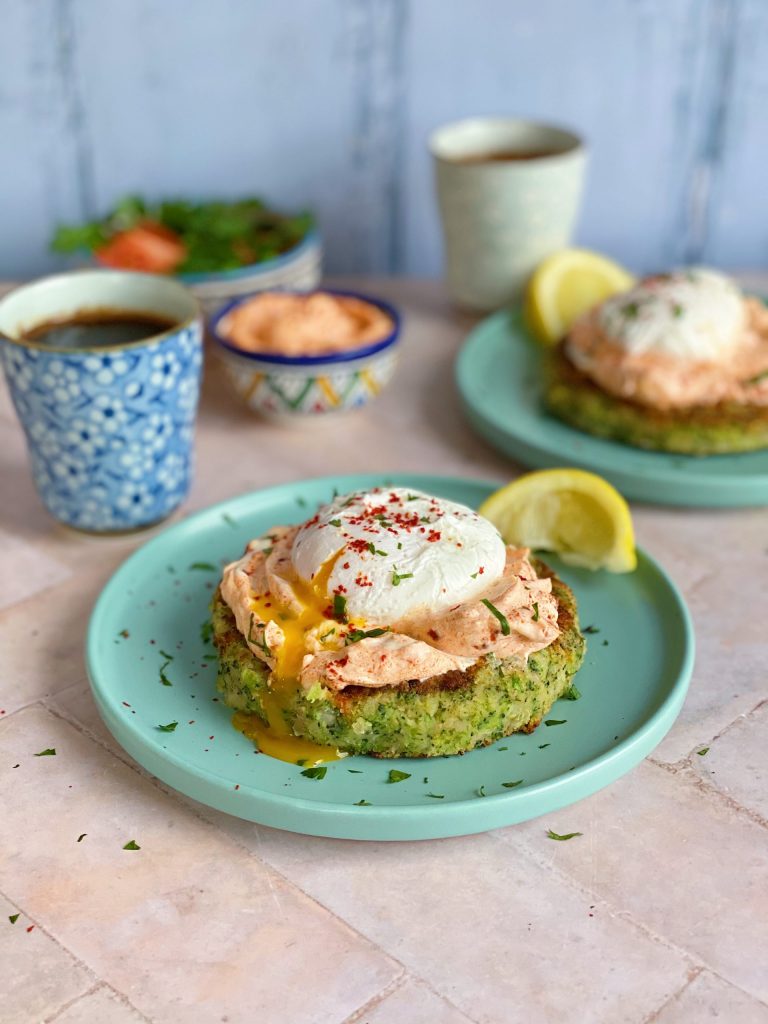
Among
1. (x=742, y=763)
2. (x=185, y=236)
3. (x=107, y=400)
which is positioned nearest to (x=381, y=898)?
(x=742, y=763)

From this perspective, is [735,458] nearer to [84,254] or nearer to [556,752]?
[556,752]

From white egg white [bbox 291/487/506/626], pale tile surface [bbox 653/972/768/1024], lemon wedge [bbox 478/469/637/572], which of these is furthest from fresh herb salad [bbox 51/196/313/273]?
pale tile surface [bbox 653/972/768/1024]

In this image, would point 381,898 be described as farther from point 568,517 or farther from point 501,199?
point 501,199

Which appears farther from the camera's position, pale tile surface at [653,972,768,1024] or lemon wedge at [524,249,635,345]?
lemon wedge at [524,249,635,345]

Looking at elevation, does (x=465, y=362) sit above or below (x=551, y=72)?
below

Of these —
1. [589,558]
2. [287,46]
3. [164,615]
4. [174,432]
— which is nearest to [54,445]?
[174,432]

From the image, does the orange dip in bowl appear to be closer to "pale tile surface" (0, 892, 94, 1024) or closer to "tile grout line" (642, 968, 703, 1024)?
"pale tile surface" (0, 892, 94, 1024)

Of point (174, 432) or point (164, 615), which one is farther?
point (174, 432)
